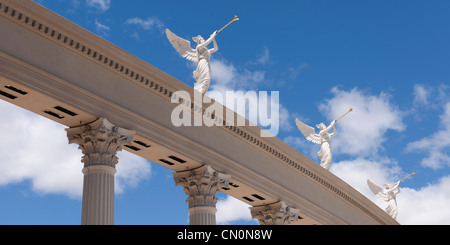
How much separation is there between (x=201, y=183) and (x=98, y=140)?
5.40 metres

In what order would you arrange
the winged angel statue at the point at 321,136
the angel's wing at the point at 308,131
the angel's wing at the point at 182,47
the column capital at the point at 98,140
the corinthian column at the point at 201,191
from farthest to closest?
the angel's wing at the point at 308,131 → the winged angel statue at the point at 321,136 → the angel's wing at the point at 182,47 → the corinthian column at the point at 201,191 → the column capital at the point at 98,140

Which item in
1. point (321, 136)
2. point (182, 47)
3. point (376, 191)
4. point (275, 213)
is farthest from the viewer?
point (376, 191)

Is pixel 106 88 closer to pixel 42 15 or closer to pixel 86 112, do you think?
pixel 86 112

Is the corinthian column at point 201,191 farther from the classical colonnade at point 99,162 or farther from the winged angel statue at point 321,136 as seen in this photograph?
the winged angel statue at point 321,136

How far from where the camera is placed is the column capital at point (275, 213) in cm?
3069

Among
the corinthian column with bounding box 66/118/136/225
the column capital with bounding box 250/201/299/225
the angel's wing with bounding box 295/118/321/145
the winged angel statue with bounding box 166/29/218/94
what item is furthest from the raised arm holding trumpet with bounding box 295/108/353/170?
the corinthian column with bounding box 66/118/136/225

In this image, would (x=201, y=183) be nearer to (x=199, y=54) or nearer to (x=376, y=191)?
(x=199, y=54)

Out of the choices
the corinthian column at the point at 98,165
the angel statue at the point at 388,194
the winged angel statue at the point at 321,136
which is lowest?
the corinthian column at the point at 98,165

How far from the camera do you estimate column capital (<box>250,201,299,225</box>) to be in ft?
101

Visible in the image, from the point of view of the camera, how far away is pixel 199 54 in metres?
28.0

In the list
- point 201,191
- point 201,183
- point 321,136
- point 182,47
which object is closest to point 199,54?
point 182,47

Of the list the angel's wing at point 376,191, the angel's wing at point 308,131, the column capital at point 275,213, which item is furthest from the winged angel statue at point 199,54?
the angel's wing at point 376,191

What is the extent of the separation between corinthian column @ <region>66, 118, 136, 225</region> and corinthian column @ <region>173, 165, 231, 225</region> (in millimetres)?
4278
